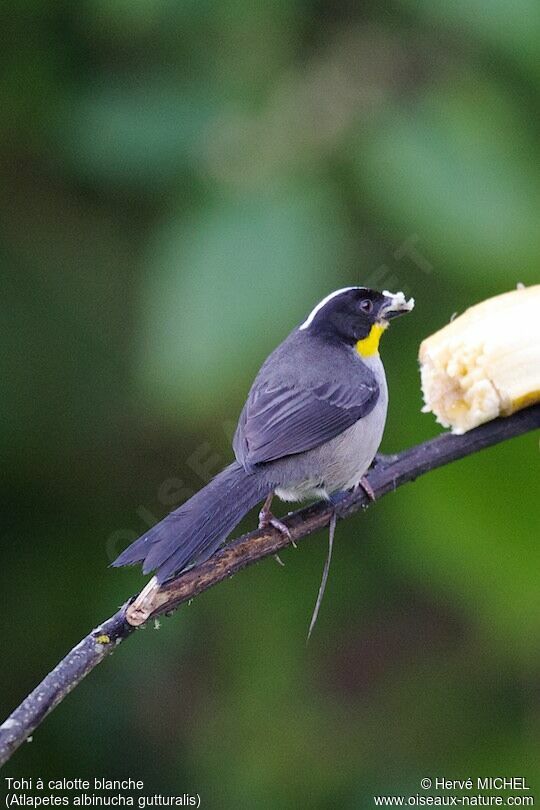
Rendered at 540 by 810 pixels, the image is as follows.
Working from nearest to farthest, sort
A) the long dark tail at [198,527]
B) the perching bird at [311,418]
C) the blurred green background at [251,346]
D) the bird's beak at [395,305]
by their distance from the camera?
the long dark tail at [198,527] < the perching bird at [311,418] < the blurred green background at [251,346] < the bird's beak at [395,305]

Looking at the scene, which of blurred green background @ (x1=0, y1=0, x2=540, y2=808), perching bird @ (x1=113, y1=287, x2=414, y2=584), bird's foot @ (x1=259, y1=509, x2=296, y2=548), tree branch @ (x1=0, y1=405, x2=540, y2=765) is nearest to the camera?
tree branch @ (x1=0, y1=405, x2=540, y2=765)

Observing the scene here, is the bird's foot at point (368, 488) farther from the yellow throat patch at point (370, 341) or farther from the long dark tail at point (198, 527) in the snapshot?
the yellow throat patch at point (370, 341)

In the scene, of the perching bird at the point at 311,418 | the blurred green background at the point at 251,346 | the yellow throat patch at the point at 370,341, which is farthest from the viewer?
the yellow throat patch at the point at 370,341

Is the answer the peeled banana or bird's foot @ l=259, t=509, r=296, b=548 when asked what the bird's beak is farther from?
bird's foot @ l=259, t=509, r=296, b=548

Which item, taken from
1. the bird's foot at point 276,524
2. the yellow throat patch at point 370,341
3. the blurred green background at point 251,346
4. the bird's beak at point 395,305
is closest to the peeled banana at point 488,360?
the blurred green background at point 251,346

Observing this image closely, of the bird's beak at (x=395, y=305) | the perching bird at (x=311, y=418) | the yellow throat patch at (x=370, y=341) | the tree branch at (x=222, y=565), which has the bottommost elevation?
the tree branch at (x=222, y=565)

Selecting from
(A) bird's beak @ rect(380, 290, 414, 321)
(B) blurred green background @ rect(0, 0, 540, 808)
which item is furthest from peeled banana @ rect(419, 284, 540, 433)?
(A) bird's beak @ rect(380, 290, 414, 321)

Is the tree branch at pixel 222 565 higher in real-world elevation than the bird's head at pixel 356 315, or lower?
lower

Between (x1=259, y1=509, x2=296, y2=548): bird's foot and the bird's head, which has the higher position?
the bird's head
